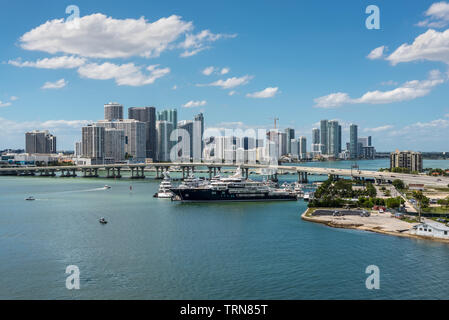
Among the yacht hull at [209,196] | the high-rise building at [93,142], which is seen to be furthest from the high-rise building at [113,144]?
the yacht hull at [209,196]

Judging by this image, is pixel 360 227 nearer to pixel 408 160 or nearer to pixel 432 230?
pixel 432 230

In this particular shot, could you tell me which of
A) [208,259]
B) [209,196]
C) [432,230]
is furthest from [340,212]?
[208,259]

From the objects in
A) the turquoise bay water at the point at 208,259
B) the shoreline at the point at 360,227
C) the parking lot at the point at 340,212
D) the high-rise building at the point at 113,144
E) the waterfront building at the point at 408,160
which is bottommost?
the turquoise bay water at the point at 208,259

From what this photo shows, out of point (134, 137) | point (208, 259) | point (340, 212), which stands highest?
point (134, 137)

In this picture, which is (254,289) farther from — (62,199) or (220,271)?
(62,199)

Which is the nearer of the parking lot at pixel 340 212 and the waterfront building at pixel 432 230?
the waterfront building at pixel 432 230

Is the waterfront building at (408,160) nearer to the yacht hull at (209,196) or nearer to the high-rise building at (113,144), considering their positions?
the yacht hull at (209,196)

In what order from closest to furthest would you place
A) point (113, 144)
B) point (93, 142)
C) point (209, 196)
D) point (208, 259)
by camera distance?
point (208, 259) → point (209, 196) → point (93, 142) → point (113, 144)
